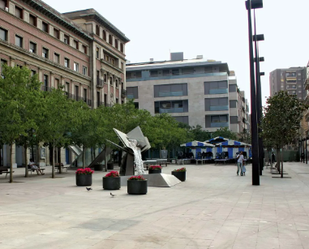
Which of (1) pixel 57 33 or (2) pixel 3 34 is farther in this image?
(1) pixel 57 33

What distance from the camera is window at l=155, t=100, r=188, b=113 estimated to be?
7675 cm

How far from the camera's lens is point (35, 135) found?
79.8 ft

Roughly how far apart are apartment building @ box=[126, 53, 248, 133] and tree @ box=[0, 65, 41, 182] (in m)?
55.6

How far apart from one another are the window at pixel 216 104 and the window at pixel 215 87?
5.12ft

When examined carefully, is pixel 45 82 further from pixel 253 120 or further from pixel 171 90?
pixel 171 90

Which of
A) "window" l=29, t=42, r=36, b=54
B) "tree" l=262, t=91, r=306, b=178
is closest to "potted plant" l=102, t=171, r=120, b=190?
"tree" l=262, t=91, r=306, b=178

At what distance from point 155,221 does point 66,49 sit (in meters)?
41.1

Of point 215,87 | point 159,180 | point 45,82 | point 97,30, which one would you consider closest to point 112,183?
point 159,180

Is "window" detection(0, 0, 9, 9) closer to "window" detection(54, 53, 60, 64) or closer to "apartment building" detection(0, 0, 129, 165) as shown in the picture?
"apartment building" detection(0, 0, 129, 165)

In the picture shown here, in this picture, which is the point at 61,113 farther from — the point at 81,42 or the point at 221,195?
the point at 81,42

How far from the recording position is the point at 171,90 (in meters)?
77.7

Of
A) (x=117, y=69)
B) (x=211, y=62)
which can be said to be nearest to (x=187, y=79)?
(x=211, y=62)

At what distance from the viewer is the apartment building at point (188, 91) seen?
246 feet

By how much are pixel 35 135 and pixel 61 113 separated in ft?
7.38
